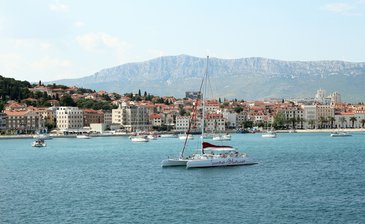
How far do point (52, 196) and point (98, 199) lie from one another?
2311 millimetres

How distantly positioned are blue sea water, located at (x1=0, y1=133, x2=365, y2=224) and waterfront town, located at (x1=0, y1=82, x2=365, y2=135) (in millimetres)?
74009

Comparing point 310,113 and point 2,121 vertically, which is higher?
point 310,113

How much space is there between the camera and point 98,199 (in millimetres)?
25875

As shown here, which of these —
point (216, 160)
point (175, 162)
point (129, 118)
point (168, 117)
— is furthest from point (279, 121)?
point (216, 160)

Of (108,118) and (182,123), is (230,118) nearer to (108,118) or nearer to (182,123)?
(182,123)

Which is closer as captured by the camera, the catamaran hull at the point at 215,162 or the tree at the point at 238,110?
the catamaran hull at the point at 215,162

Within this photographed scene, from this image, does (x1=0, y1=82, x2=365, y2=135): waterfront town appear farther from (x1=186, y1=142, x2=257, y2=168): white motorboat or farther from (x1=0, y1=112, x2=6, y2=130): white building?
(x1=186, y1=142, x2=257, y2=168): white motorboat

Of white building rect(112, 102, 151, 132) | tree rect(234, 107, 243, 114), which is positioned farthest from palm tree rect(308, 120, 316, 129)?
white building rect(112, 102, 151, 132)

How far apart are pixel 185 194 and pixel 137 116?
96.8 m

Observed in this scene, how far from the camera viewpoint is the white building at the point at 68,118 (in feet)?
378

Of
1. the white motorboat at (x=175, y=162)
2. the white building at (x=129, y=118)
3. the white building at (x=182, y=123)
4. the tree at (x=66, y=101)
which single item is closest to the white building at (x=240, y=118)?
the white building at (x=182, y=123)

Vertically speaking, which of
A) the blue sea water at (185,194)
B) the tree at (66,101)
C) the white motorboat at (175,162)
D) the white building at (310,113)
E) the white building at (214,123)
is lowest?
the blue sea water at (185,194)

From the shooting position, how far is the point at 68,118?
115000 mm

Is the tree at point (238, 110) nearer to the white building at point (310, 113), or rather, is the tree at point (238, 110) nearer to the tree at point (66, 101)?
the white building at point (310, 113)
